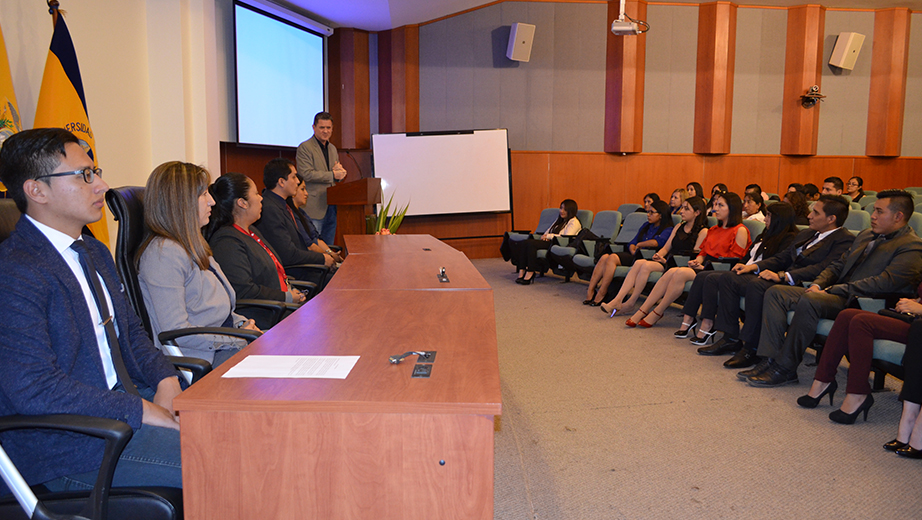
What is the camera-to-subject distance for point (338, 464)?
1296mm

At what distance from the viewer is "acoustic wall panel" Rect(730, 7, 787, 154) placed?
969cm

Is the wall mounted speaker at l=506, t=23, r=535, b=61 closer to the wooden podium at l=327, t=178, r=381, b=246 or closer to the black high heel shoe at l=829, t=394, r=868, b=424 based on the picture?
the wooden podium at l=327, t=178, r=381, b=246

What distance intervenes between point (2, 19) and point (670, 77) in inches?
339

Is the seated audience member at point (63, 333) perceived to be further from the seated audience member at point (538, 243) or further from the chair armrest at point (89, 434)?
the seated audience member at point (538, 243)


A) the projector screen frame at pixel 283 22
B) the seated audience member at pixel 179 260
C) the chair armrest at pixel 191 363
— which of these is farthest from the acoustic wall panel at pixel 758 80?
the chair armrest at pixel 191 363

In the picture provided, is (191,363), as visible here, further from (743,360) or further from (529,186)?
(529,186)

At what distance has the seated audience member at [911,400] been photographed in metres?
2.54

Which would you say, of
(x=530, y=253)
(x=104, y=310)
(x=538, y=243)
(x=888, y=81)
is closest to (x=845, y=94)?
(x=888, y=81)

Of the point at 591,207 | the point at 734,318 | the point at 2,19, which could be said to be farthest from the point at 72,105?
the point at 591,207

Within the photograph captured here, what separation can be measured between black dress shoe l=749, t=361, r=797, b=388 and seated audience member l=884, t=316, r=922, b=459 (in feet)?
2.75

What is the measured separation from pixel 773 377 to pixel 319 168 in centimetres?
408

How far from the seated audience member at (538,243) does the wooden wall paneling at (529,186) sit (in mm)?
1889

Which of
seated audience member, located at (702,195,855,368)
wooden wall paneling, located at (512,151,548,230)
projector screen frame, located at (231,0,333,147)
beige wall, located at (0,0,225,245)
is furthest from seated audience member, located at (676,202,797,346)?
wooden wall paneling, located at (512,151,548,230)

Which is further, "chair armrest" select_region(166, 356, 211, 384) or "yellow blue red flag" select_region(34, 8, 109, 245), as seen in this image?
"yellow blue red flag" select_region(34, 8, 109, 245)
